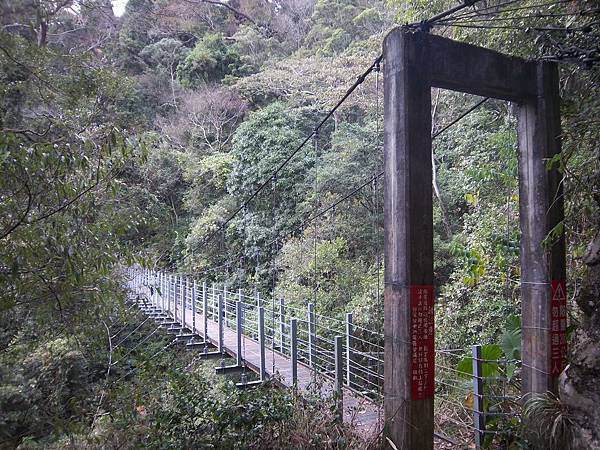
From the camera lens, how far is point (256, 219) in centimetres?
899

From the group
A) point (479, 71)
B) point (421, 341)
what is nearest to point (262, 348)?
point (421, 341)

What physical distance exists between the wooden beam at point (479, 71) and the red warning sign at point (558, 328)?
1043 millimetres

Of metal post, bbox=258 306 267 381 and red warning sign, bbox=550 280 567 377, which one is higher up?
red warning sign, bbox=550 280 567 377

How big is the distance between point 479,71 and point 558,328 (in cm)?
138

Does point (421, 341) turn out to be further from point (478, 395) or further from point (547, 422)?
point (547, 422)

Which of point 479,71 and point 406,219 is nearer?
point 406,219

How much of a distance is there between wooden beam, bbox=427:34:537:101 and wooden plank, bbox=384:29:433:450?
106mm

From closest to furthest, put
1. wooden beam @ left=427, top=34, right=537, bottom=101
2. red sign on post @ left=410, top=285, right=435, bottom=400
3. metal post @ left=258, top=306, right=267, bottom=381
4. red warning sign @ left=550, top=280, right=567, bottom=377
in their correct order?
red sign on post @ left=410, top=285, right=435, bottom=400 < wooden beam @ left=427, top=34, right=537, bottom=101 < red warning sign @ left=550, top=280, right=567, bottom=377 < metal post @ left=258, top=306, right=267, bottom=381

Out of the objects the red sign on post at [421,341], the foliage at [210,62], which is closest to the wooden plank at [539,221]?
the red sign on post at [421,341]

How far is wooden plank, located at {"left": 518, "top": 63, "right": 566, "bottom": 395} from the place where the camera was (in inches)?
91.7

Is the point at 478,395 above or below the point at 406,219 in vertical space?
below

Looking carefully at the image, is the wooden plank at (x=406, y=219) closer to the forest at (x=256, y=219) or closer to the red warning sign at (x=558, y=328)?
Answer: the forest at (x=256, y=219)

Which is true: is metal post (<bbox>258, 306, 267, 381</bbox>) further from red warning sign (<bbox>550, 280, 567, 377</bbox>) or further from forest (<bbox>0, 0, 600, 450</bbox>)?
red warning sign (<bbox>550, 280, 567, 377</bbox>)

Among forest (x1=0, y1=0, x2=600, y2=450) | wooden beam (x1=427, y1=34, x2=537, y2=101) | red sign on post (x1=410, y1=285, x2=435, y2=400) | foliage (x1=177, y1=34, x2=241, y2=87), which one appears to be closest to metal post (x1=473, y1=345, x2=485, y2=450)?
forest (x1=0, y1=0, x2=600, y2=450)
